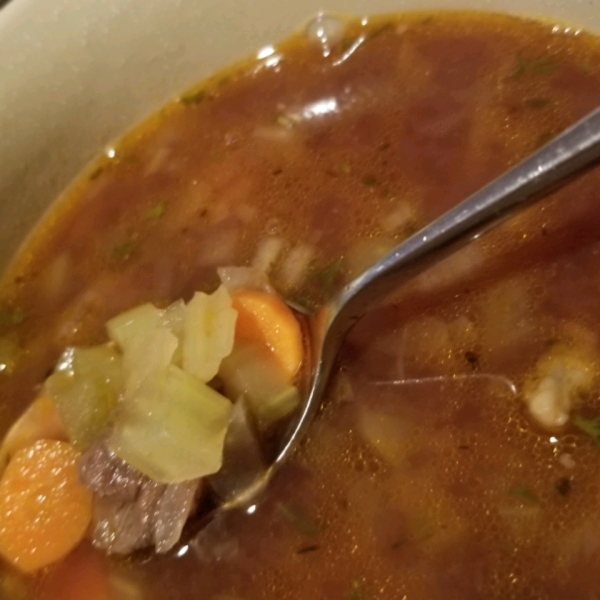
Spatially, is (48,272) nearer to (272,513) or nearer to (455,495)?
(272,513)

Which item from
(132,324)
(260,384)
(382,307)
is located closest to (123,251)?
(132,324)

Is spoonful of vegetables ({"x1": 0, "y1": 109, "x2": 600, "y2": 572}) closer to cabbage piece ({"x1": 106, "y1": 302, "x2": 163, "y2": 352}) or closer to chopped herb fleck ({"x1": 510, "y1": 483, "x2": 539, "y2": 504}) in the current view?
cabbage piece ({"x1": 106, "y1": 302, "x2": 163, "y2": 352})

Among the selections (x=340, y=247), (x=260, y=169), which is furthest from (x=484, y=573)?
(x=260, y=169)

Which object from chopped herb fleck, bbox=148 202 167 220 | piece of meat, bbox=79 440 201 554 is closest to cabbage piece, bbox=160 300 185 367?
piece of meat, bbox=79 440 201 554

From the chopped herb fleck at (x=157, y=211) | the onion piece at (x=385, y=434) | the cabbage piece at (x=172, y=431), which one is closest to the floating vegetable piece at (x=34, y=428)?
the cabbage piece at (x=172, y=431)

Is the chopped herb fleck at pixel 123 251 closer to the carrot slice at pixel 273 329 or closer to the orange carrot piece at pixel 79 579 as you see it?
the carrot slice at pixel 273 329

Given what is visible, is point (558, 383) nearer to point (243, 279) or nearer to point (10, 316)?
point (243, 279)
